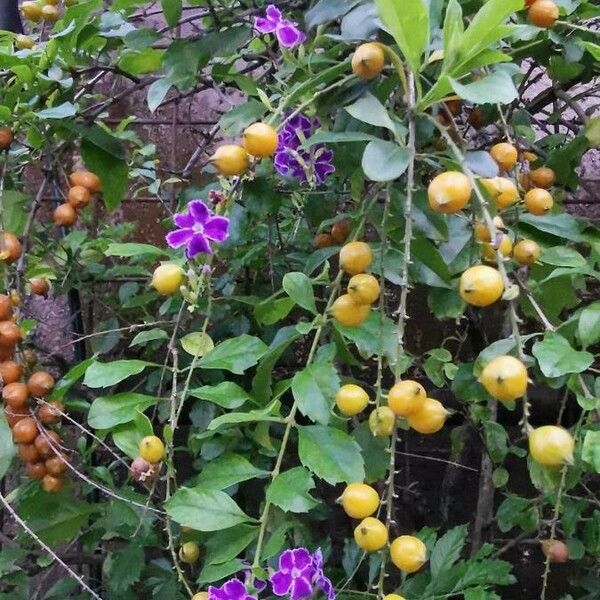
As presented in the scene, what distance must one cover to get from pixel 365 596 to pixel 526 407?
0.38 m

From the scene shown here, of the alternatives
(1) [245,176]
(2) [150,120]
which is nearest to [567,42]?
(1) [245,176]

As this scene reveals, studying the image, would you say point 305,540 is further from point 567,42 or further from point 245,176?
point 567,42

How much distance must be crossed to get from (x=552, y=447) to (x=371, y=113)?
26cm

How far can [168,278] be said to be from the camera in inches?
22.8

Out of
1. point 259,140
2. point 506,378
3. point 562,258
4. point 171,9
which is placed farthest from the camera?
point 171,9

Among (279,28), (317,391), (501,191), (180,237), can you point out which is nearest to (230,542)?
(317,391)

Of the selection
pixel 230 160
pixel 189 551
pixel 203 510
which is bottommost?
pixel 189 551

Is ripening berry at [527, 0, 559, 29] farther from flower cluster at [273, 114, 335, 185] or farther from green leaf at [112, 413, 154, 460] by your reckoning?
green leaf at [112, 413, 154, 460]

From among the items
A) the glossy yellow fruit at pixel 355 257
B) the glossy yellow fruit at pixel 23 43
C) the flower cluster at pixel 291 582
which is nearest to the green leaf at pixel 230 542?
the flower cluster at pixel 291 582

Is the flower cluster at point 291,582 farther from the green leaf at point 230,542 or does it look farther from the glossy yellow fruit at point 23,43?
the glossy yellow fruit at point 23,43

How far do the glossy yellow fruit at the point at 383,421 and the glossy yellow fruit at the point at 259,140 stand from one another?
0.68 feet

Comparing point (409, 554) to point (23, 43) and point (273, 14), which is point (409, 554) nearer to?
point (273, 14)

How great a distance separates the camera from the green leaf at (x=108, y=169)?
0.81m

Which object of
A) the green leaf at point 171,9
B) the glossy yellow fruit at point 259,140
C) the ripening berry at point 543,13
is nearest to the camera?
the glossy yellow fruit at point 259,140
